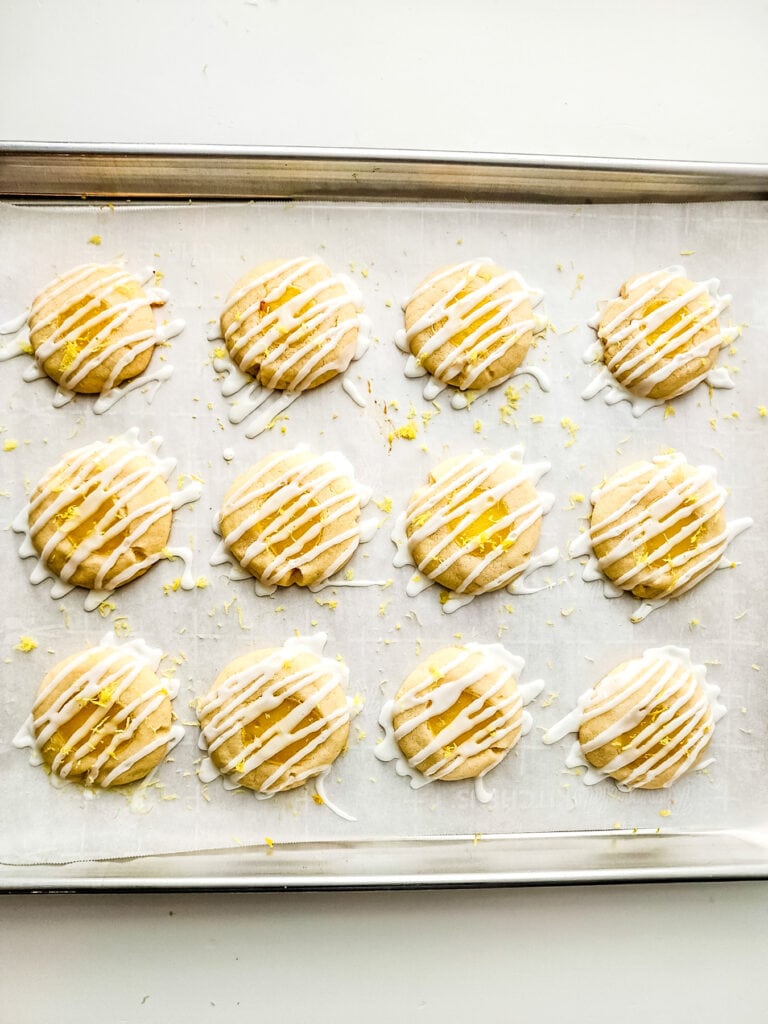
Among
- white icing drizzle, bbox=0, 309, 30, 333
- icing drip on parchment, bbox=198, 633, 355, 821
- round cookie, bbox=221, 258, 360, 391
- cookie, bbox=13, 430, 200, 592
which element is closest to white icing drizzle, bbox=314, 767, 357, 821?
icing drip on parchment, bbox=198, 633, 355, 821

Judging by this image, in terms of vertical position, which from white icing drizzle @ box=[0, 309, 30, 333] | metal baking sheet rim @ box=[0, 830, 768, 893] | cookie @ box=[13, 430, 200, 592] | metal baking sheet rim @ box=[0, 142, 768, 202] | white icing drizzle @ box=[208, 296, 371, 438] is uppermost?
metal baking sheet rim @ box=[0, 142, 768, 202]

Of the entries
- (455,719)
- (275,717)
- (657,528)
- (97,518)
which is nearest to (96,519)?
(97,518)

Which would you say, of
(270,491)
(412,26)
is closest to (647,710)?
(270,491)

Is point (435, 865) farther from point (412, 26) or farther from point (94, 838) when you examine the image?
point (412, 26)

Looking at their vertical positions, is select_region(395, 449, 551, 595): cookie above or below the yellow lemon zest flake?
below

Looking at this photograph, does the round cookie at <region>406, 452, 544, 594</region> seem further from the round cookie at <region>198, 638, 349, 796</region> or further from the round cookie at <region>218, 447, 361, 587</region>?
the round cookie at <region>198, 638, 349, 796</region>
